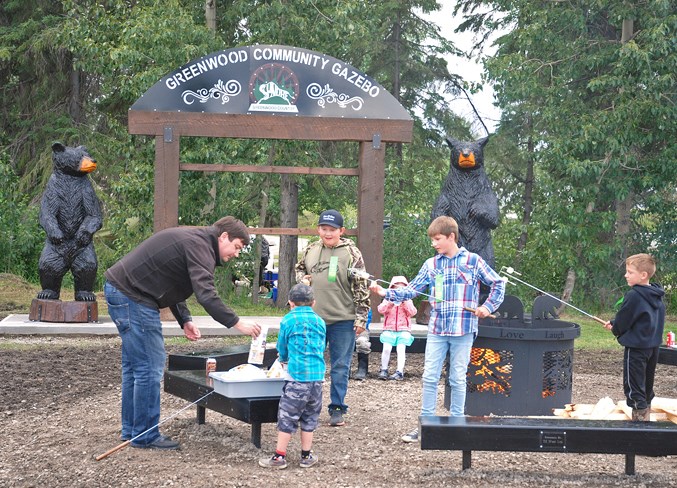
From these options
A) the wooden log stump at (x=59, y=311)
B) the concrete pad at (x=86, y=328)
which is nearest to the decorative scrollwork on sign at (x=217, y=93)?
the concrete pad at (x=86, y=328)

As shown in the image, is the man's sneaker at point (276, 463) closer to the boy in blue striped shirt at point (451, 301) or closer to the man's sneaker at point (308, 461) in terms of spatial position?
the man's sneaker at point (308, 461)

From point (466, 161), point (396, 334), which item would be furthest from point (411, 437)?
point (466, 161)

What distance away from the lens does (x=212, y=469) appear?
565 centimetres

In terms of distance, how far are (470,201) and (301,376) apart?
5.21 meters

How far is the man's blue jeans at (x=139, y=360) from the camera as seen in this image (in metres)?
5.95

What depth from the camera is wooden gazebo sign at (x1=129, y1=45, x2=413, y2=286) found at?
11.9 m

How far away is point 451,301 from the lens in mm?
6340

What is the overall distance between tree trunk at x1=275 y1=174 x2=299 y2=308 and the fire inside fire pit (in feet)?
32.5

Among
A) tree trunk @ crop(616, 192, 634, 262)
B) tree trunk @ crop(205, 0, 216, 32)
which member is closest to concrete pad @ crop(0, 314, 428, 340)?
tree trunk @ crop(616, 192, 634, 262)

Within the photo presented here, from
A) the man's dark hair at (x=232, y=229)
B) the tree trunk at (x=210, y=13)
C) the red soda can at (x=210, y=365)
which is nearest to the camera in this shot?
the man's dark hair at (x=232, y=229)

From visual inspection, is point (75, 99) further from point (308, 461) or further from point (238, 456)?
point (308, 461)

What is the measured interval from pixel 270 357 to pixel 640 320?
3029 mm

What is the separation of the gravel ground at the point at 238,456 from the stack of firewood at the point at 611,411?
0.77 metres

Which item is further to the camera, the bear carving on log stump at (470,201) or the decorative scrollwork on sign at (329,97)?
the decorative scrollwork on sign at (329,97)
